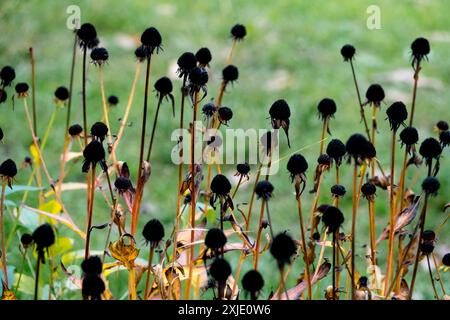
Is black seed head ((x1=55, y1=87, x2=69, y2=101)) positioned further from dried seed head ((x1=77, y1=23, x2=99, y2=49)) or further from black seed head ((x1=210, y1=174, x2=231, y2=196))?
black seed head ((x1=210, y1=174, x2=231, y2=196))

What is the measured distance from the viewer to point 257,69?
3.44 meters

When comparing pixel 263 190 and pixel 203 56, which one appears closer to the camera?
pixel 263 190

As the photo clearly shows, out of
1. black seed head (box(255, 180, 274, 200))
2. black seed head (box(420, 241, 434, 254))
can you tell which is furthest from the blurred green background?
black seed head (box(255, 180, 274, 200))

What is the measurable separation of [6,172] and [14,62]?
223 cm

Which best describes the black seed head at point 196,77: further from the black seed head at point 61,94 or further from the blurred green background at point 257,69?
the blurred green background at point 257,69

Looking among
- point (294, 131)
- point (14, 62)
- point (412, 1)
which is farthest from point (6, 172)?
point (412, 1)

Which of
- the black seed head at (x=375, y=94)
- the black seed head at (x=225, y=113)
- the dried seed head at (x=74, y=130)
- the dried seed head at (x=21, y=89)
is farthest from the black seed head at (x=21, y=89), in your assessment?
the black seed head at (x=375, y=94)

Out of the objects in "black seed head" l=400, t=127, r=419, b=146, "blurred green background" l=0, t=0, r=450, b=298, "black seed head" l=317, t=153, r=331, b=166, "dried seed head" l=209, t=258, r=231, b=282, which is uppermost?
"blurred green background" l=0, t=0, r=450, b=298

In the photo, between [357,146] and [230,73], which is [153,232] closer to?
[357,146]

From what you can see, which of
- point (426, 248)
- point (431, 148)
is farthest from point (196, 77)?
point (426, 248)

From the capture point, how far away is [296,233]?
2.32 m

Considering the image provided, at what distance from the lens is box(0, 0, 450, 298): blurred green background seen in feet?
8.33

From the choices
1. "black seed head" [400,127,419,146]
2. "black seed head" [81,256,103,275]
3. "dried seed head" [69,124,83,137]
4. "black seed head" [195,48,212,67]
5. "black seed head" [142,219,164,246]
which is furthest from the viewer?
"dried seed head" [69,124,83,137]
